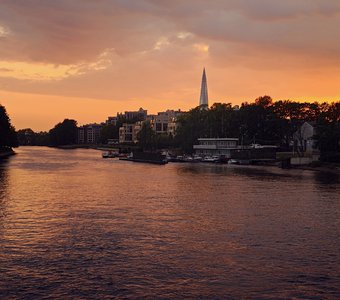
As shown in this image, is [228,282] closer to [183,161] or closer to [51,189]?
[51,189]

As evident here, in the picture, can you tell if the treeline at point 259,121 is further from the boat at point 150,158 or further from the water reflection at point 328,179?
the water reflection at point 328,179

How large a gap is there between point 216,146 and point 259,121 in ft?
61.0

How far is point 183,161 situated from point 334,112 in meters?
52.4

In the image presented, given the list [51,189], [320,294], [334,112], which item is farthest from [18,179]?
[334,112]

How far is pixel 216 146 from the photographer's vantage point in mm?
163875

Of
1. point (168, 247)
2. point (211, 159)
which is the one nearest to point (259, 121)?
point (211, 159)

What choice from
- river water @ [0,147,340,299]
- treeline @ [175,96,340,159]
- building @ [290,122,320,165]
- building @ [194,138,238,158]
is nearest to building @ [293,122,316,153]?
building @ [290,122,320,165]

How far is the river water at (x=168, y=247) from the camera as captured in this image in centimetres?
2244

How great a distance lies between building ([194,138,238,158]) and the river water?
105 metres

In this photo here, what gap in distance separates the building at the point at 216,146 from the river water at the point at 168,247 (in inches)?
4126

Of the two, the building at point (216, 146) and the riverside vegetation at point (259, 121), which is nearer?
the riverside vegetation at point (259, 121)

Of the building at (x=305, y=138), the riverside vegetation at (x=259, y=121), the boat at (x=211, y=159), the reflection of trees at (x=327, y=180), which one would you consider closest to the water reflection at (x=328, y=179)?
the reflection of trees at (x=327, y=180)

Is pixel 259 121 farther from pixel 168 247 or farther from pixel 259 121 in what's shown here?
pixel 168 247

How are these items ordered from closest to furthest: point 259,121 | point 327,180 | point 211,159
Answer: point 327,180, point 211,159, point 259,121
